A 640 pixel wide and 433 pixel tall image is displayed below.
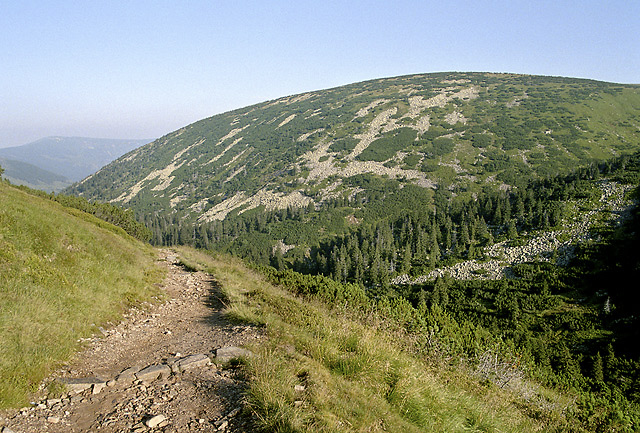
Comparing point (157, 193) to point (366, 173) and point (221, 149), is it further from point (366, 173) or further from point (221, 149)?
point (366, 173)

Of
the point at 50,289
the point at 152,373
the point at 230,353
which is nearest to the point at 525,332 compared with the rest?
the point at 230,353

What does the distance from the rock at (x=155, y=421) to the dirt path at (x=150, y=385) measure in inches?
0.5

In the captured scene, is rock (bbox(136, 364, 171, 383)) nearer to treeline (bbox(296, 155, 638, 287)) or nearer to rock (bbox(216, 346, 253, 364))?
rock (bbox(216, 346, 253, 364))

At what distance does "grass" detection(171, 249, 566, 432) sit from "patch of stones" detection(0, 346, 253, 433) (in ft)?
1.74

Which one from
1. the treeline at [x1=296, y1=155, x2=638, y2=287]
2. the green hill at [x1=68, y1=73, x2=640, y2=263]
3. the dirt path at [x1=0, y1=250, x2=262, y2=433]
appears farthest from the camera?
the green hill at [x1=68, y1=73, x2=640, y2=263]

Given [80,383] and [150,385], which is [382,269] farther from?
[80,383]

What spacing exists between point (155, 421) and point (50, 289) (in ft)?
25.6

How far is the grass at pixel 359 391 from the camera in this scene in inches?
188

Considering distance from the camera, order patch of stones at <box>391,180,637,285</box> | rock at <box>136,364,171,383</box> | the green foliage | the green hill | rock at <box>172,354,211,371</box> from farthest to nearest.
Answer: the green foliage → the green hill → patch of stones at <box>391,180,637,285</box> → rock at <box>172,354,211,371</box> → rock at <box>136,364,171,383</box>

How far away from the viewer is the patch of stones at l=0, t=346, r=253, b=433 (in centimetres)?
502

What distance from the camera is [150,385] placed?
6305 mm

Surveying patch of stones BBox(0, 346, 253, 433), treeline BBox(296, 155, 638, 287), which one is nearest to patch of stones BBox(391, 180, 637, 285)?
treeline BBox(296, 155, 638, 287)

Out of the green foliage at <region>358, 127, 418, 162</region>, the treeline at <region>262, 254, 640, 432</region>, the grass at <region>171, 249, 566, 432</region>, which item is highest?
the green foliage at <region>358, 127, 418, 162</region>

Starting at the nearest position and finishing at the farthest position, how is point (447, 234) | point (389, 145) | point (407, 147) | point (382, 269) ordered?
point (382, 269) → point (447, 234) → point (407, 147) → point (389, 145)
